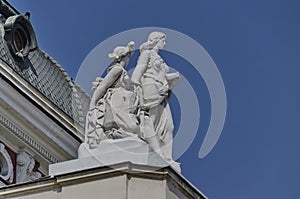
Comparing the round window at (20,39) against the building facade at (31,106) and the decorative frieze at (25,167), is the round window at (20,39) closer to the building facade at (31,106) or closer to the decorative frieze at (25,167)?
the building facade at (31,106)

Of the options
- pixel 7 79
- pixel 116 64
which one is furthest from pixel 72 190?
pixel 7 79

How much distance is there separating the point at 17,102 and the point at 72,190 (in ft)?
27.3

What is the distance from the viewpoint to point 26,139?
27.0 meters

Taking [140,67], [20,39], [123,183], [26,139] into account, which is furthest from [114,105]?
[20,39]

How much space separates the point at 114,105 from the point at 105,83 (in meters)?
0.42

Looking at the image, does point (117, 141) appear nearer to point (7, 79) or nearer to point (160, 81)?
point (160, 81)

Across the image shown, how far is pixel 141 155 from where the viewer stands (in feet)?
60.4

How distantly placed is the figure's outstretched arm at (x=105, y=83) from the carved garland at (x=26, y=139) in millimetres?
7294

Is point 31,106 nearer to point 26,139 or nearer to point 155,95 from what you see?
point 26,139

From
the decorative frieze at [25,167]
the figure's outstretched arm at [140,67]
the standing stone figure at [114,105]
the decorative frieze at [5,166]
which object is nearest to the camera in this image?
the standing stone figure at [114,105]

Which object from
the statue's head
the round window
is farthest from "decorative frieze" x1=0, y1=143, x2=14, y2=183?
the statue's head

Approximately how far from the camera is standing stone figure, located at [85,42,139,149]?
1884 centimetres

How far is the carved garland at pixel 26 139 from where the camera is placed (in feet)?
86.6

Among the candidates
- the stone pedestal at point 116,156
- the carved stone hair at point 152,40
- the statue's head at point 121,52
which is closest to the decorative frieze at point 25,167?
the carved stone hair at point 152,40
